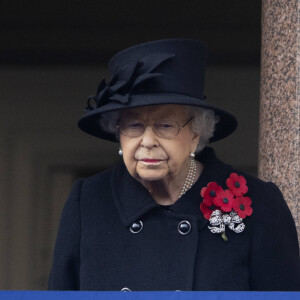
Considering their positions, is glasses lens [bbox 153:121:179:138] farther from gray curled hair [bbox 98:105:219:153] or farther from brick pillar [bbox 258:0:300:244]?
brick pillar [bbox 258:0:300:244]

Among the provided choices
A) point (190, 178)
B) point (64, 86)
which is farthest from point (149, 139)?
point (64, 86)

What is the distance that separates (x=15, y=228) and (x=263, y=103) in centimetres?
664

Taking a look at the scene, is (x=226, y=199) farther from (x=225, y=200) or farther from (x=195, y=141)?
(x=195, y=141)

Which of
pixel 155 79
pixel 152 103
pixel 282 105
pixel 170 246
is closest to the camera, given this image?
pixel 152 103

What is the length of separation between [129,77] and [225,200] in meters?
0.63

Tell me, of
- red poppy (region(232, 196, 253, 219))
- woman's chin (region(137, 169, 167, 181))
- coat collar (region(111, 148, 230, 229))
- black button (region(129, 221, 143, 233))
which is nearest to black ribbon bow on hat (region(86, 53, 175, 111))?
woman's chin (region(137, 169, 167, 181))

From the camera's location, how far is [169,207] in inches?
128

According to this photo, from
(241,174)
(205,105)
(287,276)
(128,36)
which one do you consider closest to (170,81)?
(205,105)

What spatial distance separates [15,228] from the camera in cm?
1076

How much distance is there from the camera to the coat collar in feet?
10.6

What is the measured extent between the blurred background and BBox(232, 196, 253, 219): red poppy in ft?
17.8

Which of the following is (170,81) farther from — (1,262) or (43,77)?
(1,262)

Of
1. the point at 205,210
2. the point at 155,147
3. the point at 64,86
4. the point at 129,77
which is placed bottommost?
the point at 205,210

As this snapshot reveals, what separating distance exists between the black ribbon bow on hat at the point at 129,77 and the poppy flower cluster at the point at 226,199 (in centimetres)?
52
